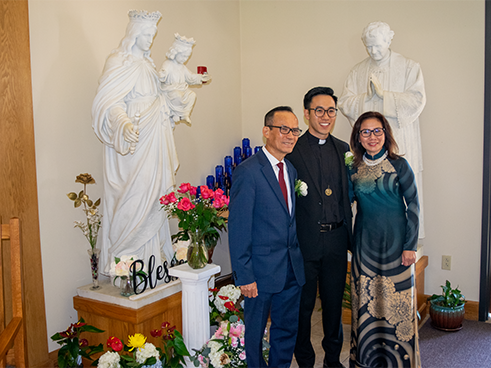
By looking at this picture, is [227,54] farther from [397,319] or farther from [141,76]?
[397,319]

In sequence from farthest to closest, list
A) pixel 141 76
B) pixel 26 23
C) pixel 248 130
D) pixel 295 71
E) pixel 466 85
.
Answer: pixel 248 130, pixel 295 71, pixel 466 85, pixel 141 76, pixel 26 23

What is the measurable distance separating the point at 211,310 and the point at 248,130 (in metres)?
2.52

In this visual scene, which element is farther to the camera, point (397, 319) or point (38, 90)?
point (38, 90)

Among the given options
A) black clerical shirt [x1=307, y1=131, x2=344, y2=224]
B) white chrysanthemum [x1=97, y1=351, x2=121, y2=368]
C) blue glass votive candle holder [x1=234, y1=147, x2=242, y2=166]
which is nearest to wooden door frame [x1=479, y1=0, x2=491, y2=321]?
black clerical shirt [x1=307, y1=131, x2=344, y2=224]

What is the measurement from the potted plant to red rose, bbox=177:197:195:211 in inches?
89.3

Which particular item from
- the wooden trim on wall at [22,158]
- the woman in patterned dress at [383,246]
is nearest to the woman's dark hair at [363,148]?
the woman in patterned dress at [383,246]

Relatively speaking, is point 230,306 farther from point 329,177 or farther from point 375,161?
point 375,161

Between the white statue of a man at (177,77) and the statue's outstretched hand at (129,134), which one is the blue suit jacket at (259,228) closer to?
the statue's outstretched hand at (129,134)

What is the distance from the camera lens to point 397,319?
96.0 inches

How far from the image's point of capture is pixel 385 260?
241cm

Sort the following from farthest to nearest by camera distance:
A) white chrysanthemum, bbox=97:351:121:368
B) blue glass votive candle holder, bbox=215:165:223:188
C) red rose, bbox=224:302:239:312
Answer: blue glass votive candle holder, bbox=215:165:223:188 < red rose, bbox=224:302:239:312 < white chrysanthemum, bbox=97:351:121:368

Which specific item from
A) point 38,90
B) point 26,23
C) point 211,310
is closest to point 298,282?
point 211,310

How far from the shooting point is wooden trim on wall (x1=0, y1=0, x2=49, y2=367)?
257 cm

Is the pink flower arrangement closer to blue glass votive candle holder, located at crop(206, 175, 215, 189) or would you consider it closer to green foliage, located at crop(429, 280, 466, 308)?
blue glass votive candle holder, located at crop(206, 175, 215, 189)
